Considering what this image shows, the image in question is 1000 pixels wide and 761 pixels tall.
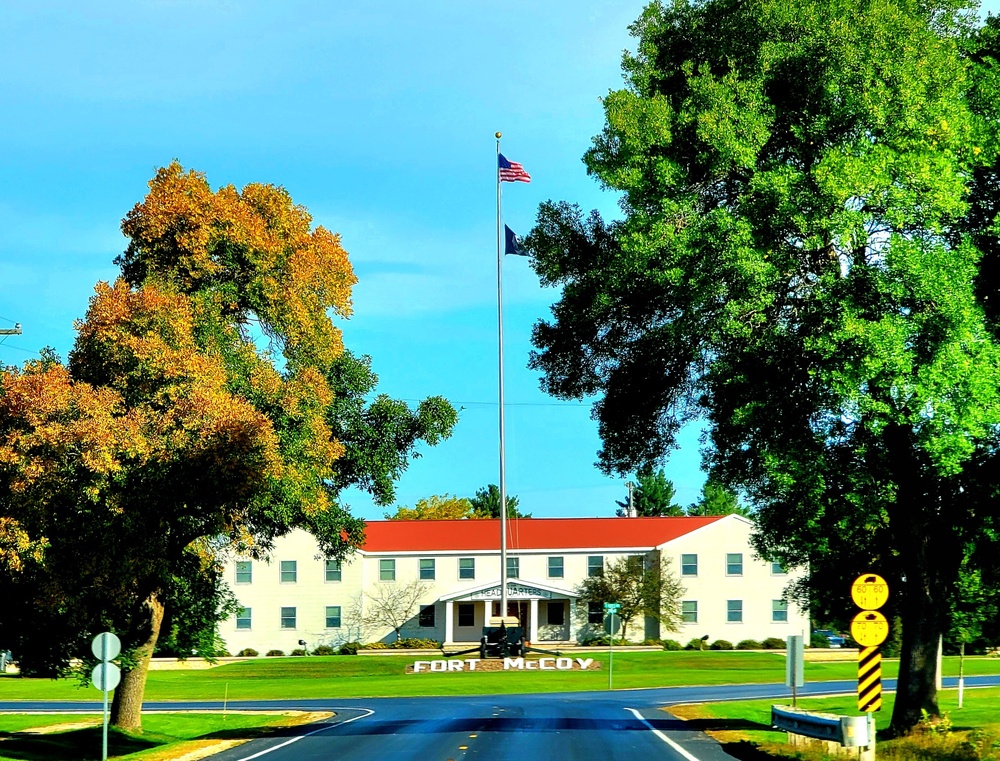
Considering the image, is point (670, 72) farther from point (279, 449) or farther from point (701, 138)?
point (279, 449)

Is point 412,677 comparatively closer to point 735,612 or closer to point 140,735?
point 735,612

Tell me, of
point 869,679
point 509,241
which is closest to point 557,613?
point 509,241

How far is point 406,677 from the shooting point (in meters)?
62.7

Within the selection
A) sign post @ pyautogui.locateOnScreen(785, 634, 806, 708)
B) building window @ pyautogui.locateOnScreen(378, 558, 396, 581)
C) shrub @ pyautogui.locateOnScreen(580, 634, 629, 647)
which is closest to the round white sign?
sign post @ pyautogui.locateOnScreen(785, 634, 806, 708)

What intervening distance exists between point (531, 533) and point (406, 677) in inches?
927

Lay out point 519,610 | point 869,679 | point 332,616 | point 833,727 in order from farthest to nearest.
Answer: point 332,616 < point 519,610 < point 833,727 < point 869,679

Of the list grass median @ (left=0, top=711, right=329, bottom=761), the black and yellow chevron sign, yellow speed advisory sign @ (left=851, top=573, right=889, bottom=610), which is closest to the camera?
yellow speed advisory sign @ (left=851, top=573, right=889, bottom=610)

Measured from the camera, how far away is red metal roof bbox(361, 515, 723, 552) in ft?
269

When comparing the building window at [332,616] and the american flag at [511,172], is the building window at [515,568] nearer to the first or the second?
the building window at [332,616]

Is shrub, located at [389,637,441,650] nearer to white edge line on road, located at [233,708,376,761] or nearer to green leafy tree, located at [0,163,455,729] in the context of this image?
white edge line on road, located at [233,708,376,761]

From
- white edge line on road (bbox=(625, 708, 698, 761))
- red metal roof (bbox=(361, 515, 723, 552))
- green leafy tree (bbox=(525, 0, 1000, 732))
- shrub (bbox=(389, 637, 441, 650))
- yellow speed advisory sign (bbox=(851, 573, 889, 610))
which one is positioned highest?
green leafy tree (bbox=(525, 0, 1000, 732))

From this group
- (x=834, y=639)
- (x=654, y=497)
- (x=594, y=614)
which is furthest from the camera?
(x=654, y=497)

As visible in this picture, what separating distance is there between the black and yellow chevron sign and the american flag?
109 feet

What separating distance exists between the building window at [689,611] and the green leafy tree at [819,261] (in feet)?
177
